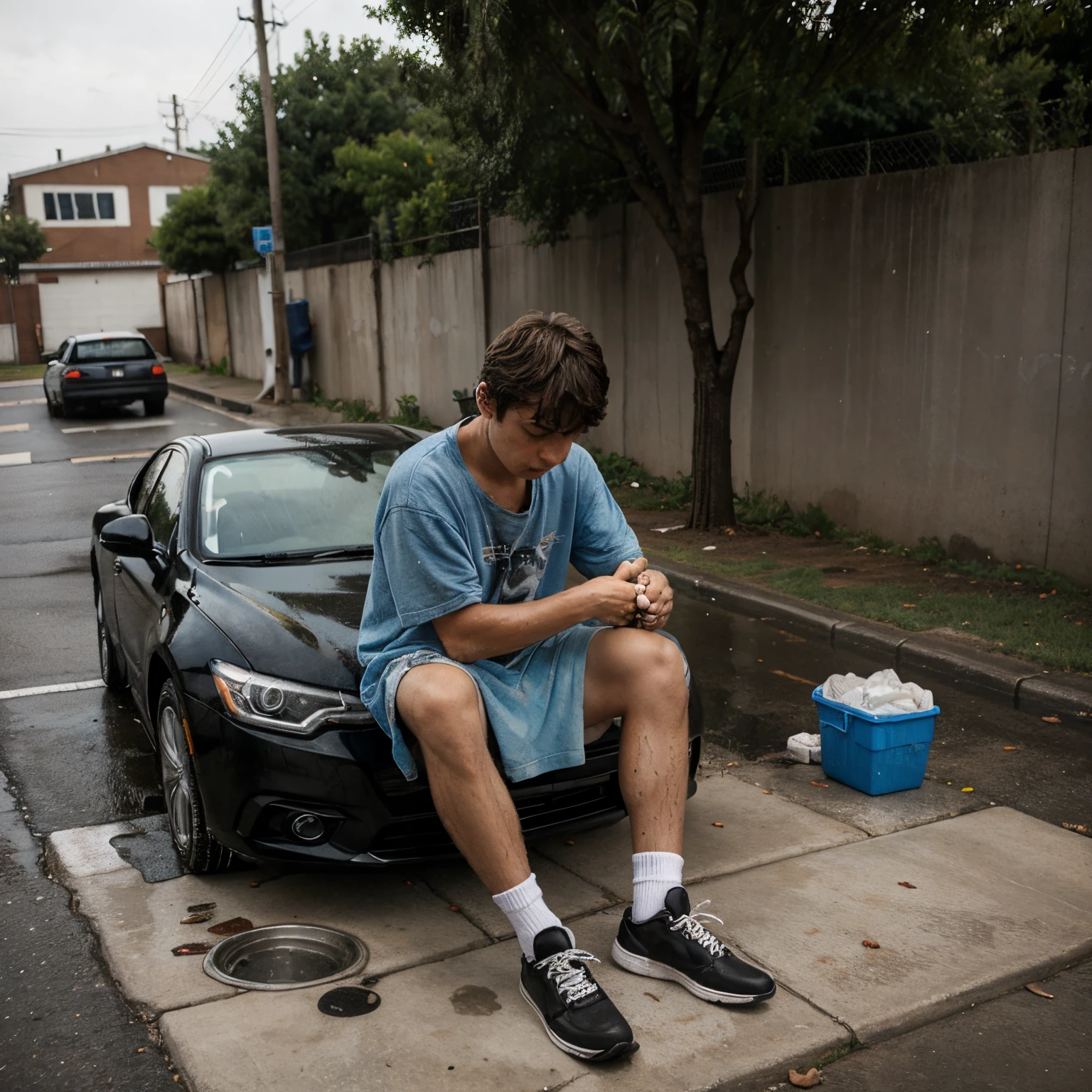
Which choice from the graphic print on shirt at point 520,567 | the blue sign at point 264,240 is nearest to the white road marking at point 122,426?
the blue sign at point 264,240

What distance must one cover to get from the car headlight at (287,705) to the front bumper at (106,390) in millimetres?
18407

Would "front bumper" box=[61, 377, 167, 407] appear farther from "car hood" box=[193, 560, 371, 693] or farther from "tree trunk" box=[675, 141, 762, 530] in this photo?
"car hood" box=[193, 560, 371, 693]

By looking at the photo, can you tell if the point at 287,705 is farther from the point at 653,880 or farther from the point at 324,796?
the point at 653,880

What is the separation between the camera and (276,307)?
2077cm

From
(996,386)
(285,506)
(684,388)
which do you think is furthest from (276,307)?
(285,506)

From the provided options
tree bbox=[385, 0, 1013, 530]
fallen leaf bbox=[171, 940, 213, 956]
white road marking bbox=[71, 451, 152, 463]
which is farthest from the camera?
white road marking bbox=[71, 451, 152, 463]

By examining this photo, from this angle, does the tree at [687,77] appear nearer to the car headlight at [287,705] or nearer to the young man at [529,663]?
the young man at [529,663]

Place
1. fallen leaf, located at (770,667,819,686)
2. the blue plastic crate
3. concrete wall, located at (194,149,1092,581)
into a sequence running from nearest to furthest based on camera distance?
the blue plastic crate < fallen leaf, located at (770,667,819,686) < concrete wall, located at (194,149,1092,581)

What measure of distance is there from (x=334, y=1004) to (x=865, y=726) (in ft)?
7.32

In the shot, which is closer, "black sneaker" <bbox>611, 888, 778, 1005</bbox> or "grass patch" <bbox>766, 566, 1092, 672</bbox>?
"black sneaker" <bbox>611, 888, 778, 1005</bbox>

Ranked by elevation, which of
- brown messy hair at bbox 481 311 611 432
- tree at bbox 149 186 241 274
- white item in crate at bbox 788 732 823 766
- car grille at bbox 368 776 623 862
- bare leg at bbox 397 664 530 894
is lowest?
white item in crate at bbox 788 732 823 766

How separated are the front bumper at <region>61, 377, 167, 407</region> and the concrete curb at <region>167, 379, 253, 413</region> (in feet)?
4.31

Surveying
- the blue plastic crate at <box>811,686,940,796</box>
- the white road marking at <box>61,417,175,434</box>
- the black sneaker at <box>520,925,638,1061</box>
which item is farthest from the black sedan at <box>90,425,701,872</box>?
the white road marking at <box>61,417,175,434</box>

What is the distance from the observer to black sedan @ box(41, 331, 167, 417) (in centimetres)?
2039
